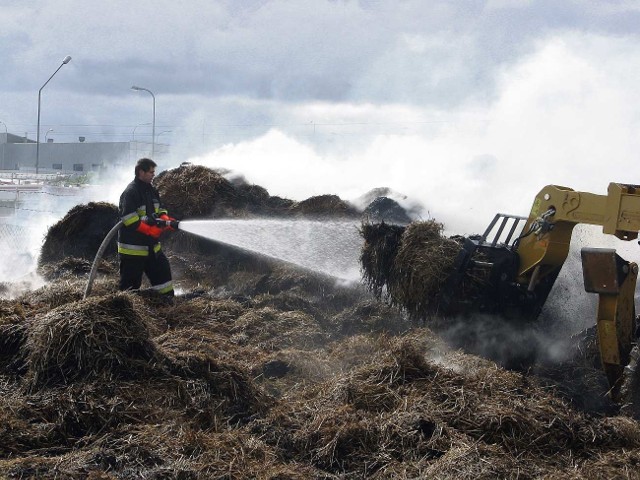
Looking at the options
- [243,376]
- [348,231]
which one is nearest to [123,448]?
[243,376]

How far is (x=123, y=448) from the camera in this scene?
17.6ft

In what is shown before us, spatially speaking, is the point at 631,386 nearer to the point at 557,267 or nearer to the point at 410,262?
the point at 557,267

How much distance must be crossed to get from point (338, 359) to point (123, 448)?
2.88m

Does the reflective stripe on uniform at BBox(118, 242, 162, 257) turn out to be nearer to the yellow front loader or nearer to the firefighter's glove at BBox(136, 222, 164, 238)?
the firefighter's glove at BBox(136, 222, 164, 238)

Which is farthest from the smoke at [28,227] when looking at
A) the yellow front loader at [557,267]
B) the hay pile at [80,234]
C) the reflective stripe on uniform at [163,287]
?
the yellow front loader at [557,267]

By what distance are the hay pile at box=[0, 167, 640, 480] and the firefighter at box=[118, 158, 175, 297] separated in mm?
1329

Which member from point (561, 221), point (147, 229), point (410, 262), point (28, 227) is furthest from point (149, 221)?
point (28, 227)

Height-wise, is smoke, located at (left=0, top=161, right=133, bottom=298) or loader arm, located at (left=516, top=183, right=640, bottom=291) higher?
loader arm, located at (left=516, top=183, right=640, bottom=291)

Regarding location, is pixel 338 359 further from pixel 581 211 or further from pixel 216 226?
pixel 216 226

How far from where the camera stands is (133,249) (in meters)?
9.65

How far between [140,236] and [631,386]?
A: 5.75 m

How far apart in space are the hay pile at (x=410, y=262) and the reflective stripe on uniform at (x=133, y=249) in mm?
2698

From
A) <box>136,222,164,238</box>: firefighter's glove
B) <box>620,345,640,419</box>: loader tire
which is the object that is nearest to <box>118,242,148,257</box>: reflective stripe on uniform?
<box>136,222,164,238</box>: firefighter's glove

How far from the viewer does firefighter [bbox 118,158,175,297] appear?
9.57 m
